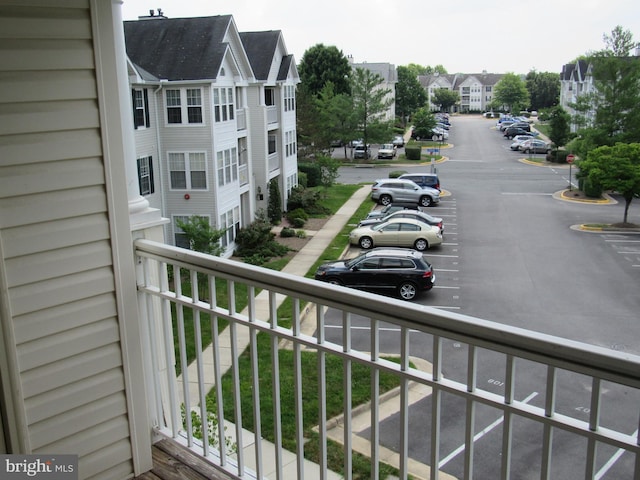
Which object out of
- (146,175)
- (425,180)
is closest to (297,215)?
(146,175)

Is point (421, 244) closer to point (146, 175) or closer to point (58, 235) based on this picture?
point (146, 175)

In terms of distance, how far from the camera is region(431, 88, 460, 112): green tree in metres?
107

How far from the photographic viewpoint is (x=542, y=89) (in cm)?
9819

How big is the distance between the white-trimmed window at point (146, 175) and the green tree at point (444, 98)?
91.9 meters

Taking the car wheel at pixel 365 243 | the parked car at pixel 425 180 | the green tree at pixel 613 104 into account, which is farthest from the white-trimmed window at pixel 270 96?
the green tree at pixel 613 104

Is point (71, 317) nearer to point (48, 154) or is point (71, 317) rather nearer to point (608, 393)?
point (48, 154)

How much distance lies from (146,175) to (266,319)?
778 centimetres

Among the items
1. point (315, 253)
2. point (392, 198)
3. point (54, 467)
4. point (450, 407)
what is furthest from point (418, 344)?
point (392, 198)

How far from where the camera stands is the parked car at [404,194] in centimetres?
3194

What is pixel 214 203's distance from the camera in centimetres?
2109

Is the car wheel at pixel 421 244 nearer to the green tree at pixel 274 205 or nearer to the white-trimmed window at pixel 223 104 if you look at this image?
the green tree at pixel 274 205

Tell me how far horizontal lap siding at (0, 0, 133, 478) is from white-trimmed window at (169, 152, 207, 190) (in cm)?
1833

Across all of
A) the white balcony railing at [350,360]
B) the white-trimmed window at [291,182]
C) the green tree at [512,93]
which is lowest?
the white-trimmed window at [291,182]

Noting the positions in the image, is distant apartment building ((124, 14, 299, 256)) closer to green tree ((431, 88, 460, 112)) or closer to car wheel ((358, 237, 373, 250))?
car wheel ((358, 237, 373, 250))
